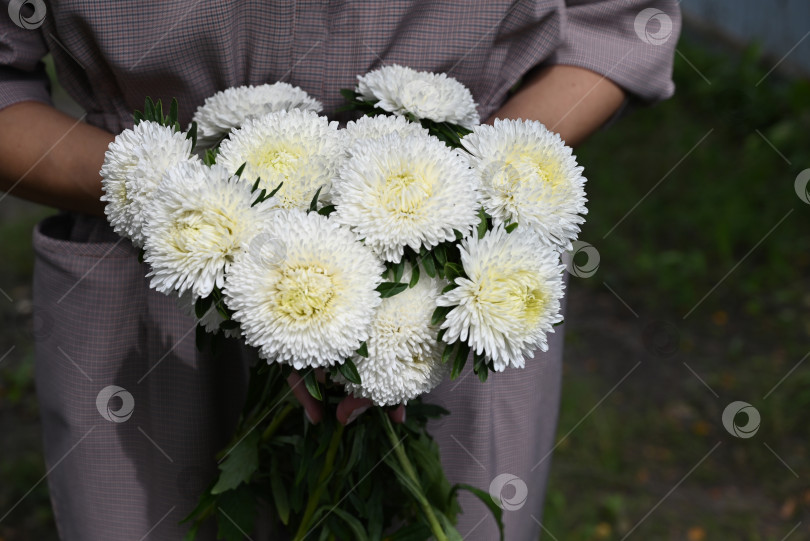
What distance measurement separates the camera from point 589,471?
2.86 metres

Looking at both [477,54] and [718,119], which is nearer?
[477,54]

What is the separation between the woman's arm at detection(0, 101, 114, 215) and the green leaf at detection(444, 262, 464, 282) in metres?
0.59

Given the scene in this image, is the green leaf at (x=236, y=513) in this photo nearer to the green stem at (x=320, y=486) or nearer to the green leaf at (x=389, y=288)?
the green stem at (x=320, y=486)

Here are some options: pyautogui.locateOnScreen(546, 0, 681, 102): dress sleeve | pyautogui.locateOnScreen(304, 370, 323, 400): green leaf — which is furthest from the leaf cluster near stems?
pyautogui.locateOnScreen(546, 0, 681, 102): dress sleeve

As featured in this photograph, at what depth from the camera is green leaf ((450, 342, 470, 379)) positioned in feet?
2.83

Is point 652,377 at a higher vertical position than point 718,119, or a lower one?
lower

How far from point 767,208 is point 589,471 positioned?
1.92 meters

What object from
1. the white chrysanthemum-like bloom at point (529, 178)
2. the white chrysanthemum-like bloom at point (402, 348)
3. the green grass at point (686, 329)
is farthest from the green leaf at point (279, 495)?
the green grass at point (686, 329)

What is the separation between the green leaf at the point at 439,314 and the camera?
85 centimetres

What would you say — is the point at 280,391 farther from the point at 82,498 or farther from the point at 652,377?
the point at 652,377

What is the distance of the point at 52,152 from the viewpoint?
117cm

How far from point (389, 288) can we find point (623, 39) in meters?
0.78

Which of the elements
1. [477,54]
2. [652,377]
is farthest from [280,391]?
[652,377]

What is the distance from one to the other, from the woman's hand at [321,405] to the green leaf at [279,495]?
0.44ft
